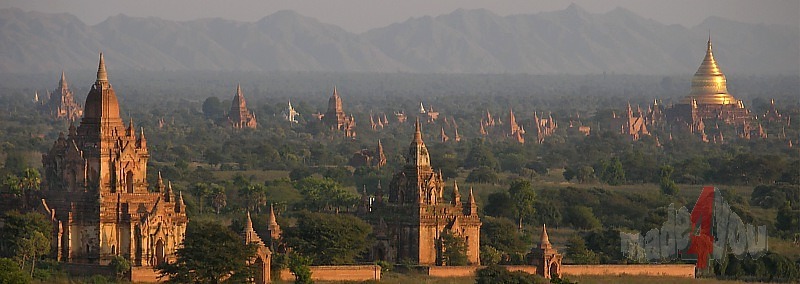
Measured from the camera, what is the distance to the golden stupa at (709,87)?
151 m

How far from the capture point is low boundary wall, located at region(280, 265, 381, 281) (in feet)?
177

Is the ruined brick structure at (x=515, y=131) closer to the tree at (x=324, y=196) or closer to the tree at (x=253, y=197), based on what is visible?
the tree at (x=324, y=196)

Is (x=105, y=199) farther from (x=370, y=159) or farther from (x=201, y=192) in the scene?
(x=370, y=159)

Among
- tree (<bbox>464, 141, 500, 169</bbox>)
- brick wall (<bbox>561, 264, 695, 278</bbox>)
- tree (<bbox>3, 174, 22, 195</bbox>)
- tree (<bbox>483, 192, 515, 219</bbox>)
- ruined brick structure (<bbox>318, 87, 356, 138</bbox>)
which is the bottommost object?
brick wall (<bbox>561, 264, 695, 278</bbox>)

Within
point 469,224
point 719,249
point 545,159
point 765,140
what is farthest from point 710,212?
point 765,140

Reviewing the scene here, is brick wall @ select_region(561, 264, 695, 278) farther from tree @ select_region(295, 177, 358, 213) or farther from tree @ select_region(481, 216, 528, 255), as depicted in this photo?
tree @ select_region(295, 177, 358, 213)

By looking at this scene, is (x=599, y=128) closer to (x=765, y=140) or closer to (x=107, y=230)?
(x=765, y=140)

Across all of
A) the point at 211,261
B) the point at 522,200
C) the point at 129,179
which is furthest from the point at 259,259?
the point at 522,200

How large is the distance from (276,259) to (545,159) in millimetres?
63022

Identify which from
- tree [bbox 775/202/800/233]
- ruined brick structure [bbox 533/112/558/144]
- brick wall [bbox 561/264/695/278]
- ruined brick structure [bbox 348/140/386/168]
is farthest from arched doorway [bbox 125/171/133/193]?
ruined brick structure [bbox 533/112/558/144]

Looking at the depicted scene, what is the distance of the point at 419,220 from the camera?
189 ft

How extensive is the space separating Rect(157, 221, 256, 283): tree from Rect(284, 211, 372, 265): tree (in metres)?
4.71

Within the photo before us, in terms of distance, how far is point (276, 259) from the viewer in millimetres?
54500

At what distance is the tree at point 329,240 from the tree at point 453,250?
6.95ft
